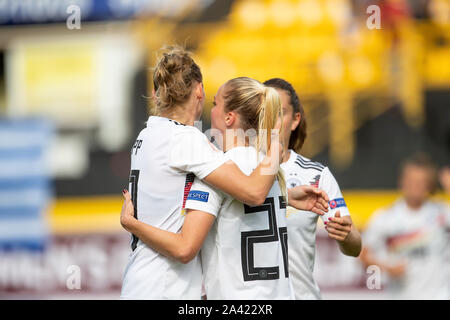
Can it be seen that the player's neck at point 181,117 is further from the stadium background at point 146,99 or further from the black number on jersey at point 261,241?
the stadium background at point 146,99

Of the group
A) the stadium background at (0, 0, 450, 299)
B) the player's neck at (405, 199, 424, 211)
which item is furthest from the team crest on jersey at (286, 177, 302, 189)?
the stadium background at (0, 0, 450, 299)

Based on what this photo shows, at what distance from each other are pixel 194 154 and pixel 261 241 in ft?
1.32

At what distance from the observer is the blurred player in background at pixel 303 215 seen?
2.99 meters

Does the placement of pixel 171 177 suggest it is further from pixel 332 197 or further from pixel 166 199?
pixel 332 197

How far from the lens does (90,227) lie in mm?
7398

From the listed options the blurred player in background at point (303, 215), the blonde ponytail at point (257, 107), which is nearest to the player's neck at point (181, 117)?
the blonde ponytail at point (257, 107)

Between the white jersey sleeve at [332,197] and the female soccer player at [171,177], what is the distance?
65 centimetres

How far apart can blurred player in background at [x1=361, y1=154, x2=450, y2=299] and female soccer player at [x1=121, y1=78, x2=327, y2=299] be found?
295cm

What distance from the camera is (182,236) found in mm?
2352

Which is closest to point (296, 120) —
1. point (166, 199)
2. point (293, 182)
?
point (293, 182)

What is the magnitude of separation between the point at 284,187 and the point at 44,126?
18.7ft

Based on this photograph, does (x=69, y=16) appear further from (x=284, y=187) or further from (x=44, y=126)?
(x=284, y=187)
